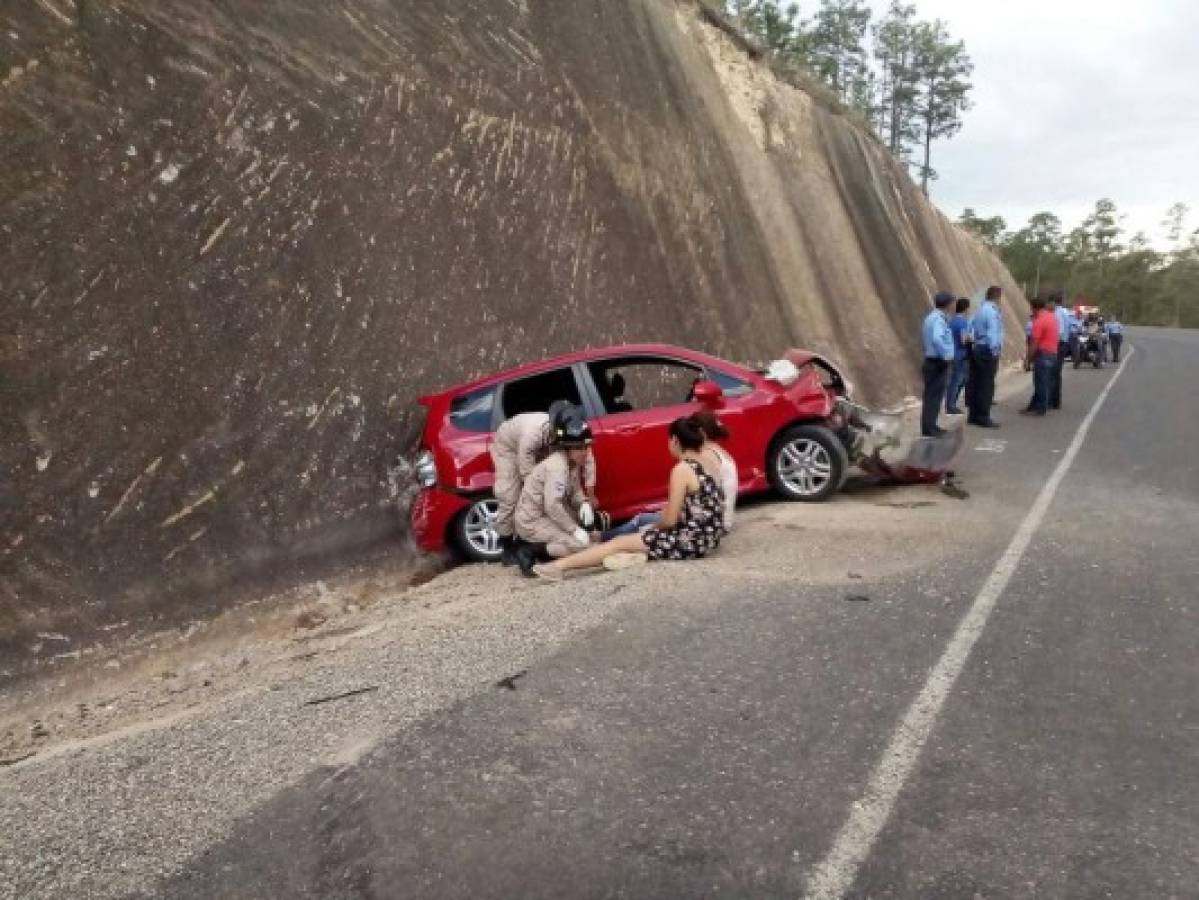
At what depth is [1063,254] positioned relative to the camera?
364 ft

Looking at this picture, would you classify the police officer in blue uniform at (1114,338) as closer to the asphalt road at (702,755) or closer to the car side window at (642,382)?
the car side window at (642,382)

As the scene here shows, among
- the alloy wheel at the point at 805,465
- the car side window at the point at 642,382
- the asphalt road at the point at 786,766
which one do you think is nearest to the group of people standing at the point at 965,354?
the car side window at the point at 642,382

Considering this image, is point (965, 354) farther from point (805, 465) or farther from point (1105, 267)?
point (1105, 267)

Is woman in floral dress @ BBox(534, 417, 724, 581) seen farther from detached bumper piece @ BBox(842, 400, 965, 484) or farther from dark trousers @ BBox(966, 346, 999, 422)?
dark trousers @ BBox(966, 346, 999, 422)

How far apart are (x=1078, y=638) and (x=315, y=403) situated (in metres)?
6.10

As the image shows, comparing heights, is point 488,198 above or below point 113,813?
above

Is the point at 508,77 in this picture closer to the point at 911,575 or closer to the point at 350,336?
the point at 350,336

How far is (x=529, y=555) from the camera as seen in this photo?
698cm

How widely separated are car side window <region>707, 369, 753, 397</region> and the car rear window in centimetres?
192

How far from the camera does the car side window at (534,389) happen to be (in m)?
8.05

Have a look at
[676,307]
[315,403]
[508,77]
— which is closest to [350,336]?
[315,403]

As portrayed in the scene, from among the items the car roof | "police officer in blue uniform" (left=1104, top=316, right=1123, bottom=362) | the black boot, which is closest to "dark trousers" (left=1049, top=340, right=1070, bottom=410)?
the car roof

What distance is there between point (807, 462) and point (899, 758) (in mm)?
4837

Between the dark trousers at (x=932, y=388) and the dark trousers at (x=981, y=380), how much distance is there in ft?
5.65
